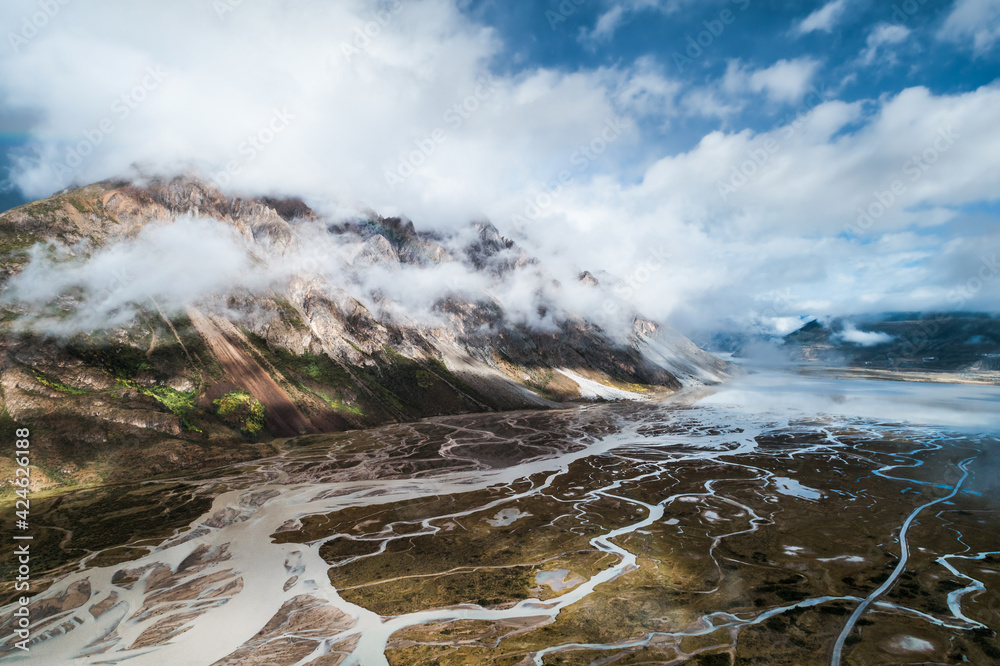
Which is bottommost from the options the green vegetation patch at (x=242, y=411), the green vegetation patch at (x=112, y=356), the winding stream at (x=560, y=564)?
the winding stream at (x=560, y=564)

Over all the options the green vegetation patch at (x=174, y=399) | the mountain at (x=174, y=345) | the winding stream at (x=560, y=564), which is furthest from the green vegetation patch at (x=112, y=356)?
the winding stream at (x=560, y=564)

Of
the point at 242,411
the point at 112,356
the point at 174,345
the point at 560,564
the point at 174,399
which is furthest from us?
the point at 174,345

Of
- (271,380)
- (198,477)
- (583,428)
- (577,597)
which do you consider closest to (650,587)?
(577,597)

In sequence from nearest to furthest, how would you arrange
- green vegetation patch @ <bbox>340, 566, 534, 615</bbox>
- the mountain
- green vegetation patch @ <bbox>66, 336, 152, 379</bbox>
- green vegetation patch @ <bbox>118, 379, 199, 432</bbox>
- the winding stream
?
the winding stream, green vegetation patch @ <bbox>340, 566, 534, 615</bbox>, the mountain, green vegetation patch @ <bbox>66, 336, 152, 379</bbox>, green vegetation patch @ <bbox>118, 379, 199, 432</bbox>

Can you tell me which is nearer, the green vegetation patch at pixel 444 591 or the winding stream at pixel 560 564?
the winding stream at pixel 560 564

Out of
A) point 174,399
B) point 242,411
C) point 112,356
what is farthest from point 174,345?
point 242,411

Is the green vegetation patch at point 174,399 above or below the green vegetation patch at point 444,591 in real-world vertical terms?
above

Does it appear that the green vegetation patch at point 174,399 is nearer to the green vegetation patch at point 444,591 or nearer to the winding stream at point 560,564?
the winding stream at point 560,564

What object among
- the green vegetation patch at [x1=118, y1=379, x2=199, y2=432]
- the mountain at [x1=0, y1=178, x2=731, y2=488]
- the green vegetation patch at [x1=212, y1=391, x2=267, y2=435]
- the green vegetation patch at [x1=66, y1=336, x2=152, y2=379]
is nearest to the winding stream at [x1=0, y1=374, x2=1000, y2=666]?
the green vegetation patch at [x1=212, y1=391, x2=267, y2=435]

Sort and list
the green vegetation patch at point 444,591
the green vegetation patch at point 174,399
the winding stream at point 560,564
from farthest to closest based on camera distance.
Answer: the green vegetation patch at point 174,399, the green vegetation patch at point 444,591, the winding stream at point 560,564

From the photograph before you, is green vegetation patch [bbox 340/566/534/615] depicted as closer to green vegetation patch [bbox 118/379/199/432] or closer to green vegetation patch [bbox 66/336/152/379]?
green vegetation patch [bbox 118/379/199/432]

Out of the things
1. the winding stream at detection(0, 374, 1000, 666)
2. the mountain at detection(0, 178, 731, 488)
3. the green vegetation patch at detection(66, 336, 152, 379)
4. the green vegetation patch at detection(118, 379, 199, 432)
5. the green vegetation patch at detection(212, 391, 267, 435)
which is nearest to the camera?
the winding stream at detection(0, 374, 1000, 666)

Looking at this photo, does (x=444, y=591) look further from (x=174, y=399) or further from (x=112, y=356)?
(x=112, y=356)
